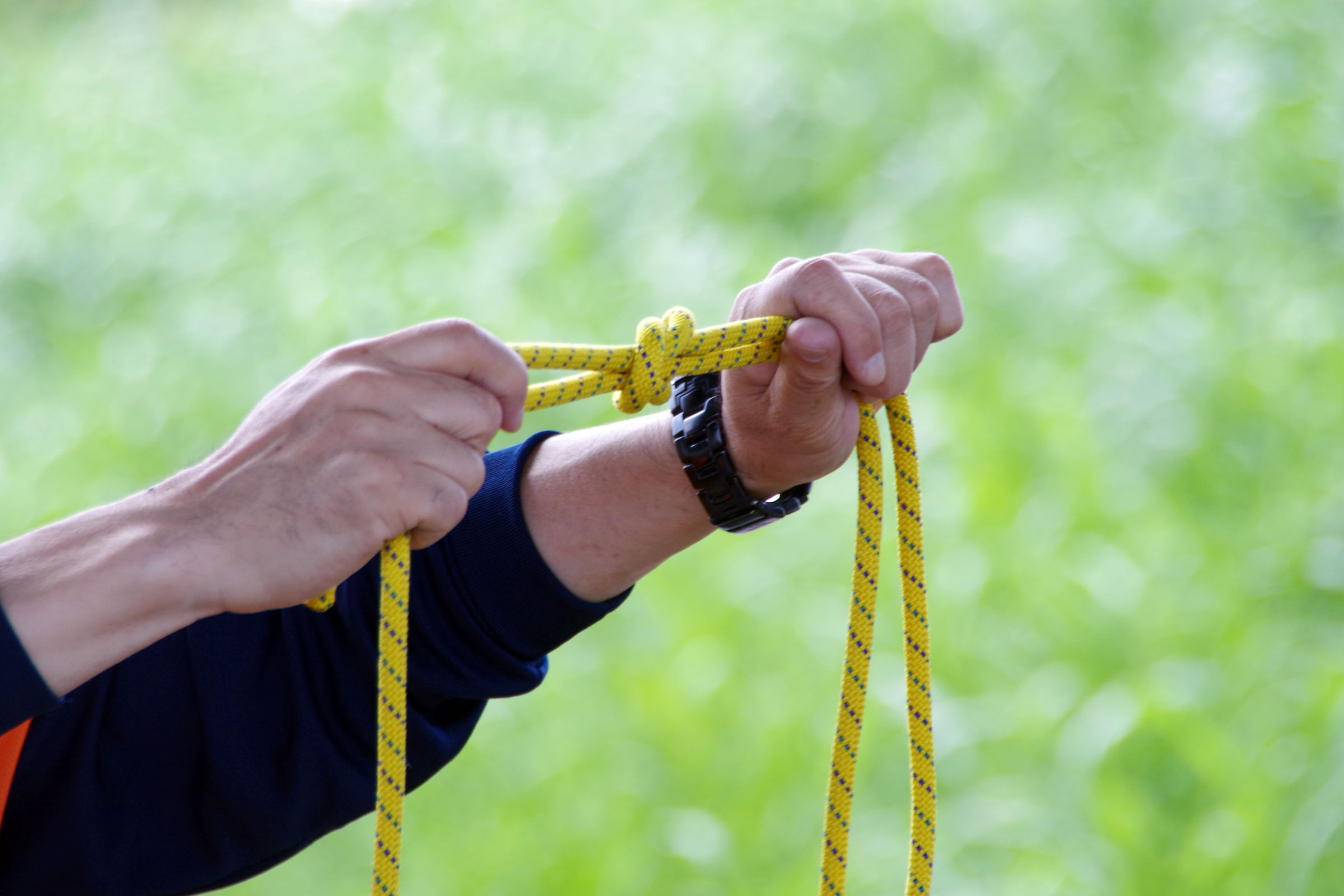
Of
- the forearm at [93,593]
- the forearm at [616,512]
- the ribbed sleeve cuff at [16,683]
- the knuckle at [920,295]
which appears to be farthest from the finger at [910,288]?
the ribbed sleeve cuff at [16,683]

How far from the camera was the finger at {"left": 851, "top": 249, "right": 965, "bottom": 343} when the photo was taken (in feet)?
3.65

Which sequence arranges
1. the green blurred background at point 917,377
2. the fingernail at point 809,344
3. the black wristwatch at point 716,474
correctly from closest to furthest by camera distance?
the fingernail at point 809,344 → the black wristwatch at point 716,474 → the green blurred background at point 917,377

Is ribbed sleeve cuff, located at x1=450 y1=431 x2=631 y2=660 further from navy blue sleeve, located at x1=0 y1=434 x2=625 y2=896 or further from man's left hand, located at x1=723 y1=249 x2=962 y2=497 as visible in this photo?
man's left hand, located at x1=723 y1=249 x2=962 y2=497

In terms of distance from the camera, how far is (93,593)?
2.77 ft

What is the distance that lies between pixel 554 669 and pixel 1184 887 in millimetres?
1428

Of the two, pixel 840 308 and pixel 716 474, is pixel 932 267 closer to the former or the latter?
pixel 840 308

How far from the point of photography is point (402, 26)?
680 centimetres

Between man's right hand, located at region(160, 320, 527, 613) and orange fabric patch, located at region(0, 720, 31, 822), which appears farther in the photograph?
orange fabric patch, located at region(0, 720, 31, 822)

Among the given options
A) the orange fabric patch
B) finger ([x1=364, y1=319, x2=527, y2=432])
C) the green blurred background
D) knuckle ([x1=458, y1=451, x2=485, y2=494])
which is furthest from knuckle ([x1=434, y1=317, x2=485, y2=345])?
the green blurred background

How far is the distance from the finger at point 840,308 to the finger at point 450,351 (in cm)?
30

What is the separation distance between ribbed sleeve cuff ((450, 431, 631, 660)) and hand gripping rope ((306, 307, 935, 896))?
0.19 meters

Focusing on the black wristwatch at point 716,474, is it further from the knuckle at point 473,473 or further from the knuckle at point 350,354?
the knuckle at point 350,354

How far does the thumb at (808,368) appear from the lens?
40.9 inches

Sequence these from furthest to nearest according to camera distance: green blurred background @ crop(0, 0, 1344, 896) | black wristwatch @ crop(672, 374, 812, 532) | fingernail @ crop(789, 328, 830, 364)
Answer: green blurred background @ crop(0, 0, 1344, 896) < black wristwatch @ crop(672, 374, 812, 532) < fingernail @ crop(789, 328, 830, 364)
